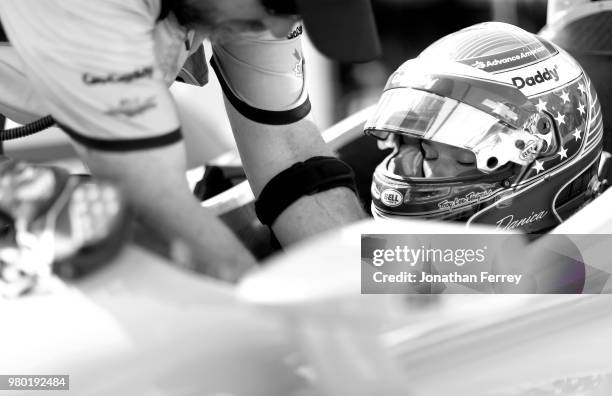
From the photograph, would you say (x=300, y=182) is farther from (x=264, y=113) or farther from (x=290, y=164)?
(x=264, y=113)

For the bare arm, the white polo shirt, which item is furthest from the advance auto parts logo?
the white polo shirt

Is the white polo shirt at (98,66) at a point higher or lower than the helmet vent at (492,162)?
higher

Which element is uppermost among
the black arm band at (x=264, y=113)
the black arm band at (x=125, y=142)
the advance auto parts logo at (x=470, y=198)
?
the black arm band at (x=125, y=142)

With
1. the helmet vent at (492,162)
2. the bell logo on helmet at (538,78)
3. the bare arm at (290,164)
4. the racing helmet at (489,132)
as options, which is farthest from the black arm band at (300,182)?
the bell logo on helmet at (538,78)

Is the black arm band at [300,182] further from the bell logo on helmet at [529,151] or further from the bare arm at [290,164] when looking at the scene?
the bell logo on helmet at [529,151]

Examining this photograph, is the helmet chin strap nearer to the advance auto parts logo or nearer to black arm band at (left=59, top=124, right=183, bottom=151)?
the advance auto parts logo

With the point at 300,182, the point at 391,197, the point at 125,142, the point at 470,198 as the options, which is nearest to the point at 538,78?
the point at 470,198

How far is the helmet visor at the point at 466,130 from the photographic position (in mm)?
1780

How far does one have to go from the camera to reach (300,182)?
1803 mm

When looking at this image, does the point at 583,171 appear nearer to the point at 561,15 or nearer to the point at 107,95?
the point at 561,15

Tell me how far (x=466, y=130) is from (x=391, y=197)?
0.22m

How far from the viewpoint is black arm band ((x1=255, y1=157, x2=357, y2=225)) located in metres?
1.80

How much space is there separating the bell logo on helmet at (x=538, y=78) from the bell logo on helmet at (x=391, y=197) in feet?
1.11

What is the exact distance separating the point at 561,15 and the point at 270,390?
59.1 inches
